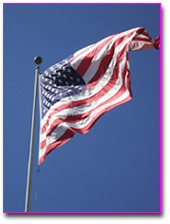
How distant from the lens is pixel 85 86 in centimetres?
1443

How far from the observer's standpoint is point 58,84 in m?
14.8

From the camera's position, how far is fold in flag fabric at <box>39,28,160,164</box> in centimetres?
1346

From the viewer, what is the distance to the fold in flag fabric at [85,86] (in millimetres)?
13461

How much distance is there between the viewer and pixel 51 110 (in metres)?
14.3

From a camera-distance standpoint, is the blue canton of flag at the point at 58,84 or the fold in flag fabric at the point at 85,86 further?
the blue canton of flag at the point at 58,84

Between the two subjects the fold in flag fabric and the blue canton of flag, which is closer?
the fold in flag fabric

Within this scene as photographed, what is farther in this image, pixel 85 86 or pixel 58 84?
pixel 58 84

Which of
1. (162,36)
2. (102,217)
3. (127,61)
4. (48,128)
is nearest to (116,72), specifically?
(127,61)

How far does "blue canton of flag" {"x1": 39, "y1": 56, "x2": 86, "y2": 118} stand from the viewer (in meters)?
14.5

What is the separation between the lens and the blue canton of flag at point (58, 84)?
14492mm

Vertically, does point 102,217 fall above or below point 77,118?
below

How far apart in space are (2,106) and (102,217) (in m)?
3.87

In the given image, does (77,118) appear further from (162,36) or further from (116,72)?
(162,36)

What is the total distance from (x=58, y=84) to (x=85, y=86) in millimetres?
840
